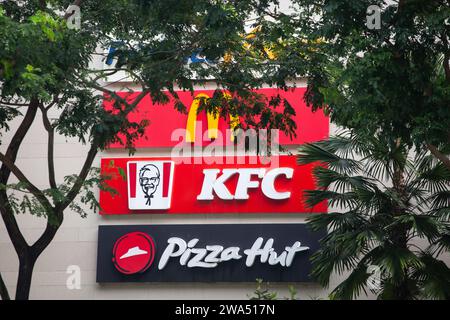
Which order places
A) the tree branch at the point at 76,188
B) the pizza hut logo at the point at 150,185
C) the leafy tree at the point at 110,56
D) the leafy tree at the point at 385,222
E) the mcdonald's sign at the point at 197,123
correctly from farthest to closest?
1. the pizza hut logo at the point at 150,185
2. the mcdonald's sign at the point at 197,123
3. the tree branch at the point at 76,188
4. the leafy tree at the point at 385,222
5. the leafy tree at the point at 110,56

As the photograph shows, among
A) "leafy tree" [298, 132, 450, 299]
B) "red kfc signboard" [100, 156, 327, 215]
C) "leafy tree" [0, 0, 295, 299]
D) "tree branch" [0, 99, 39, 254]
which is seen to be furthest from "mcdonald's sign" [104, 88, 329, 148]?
"tree branch" [0, 99, 39, 254]

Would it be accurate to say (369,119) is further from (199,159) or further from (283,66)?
(199,159)

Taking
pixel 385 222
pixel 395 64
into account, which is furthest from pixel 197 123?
pixel 395 64

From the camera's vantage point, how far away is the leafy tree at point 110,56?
11.7 meters

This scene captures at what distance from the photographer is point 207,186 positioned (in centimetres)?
1838

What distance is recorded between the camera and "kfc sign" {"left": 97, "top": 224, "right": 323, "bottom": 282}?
1778 centimetres

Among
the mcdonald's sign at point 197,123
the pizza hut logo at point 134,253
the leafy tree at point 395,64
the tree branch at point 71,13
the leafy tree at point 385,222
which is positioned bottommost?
the pizza hut logo at point 134,253

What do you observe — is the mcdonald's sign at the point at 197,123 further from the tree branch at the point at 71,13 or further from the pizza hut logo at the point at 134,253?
the tree branch at the point at 71,13

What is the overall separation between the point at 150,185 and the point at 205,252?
1.73 meters

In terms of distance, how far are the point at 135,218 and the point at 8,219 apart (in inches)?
177

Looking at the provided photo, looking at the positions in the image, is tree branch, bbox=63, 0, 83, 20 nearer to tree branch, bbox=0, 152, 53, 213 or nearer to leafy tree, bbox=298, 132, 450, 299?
tree branch, bbox=0, 152, 53, 213

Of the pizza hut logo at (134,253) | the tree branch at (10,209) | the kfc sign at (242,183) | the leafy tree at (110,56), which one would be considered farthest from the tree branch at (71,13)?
the pizza hut logo at (134,253)

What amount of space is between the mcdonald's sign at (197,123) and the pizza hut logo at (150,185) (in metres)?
0.42

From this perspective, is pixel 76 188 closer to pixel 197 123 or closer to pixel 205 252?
pixel 205 252
